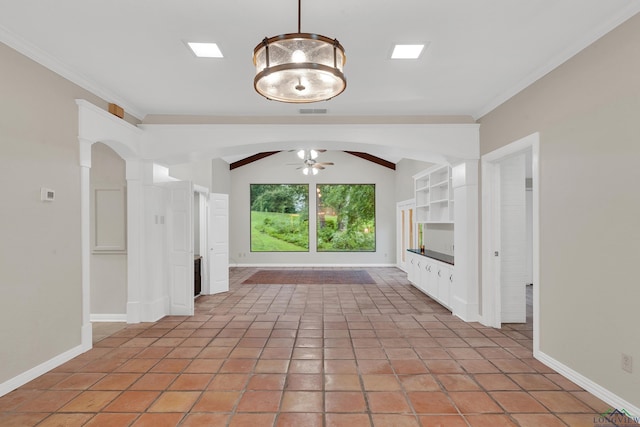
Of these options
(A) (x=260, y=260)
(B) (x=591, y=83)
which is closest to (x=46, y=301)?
(B) (x=591, y=83)

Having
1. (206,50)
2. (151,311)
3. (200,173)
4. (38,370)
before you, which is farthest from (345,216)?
(38,370)

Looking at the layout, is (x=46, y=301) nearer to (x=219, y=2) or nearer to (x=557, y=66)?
(x=219, y=2)

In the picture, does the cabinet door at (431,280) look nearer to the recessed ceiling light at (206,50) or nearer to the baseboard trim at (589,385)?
the baseboard trim at (589,385)

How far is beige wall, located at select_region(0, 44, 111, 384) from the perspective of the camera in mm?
2650

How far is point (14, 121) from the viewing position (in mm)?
2719

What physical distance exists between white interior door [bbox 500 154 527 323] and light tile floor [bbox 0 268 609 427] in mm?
268

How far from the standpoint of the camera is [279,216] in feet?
34.0

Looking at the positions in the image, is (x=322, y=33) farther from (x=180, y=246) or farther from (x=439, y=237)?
(x=439, y=237)

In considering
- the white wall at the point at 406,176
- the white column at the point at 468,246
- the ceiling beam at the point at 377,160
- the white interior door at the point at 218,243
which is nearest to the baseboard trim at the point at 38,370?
the white interior door at the point at 218,243

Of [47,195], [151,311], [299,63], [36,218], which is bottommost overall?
[151,311]

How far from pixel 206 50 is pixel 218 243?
13.5 ft

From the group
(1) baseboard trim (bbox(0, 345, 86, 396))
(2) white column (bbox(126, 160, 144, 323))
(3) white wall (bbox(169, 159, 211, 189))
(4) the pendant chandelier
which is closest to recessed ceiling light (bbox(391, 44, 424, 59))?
(4) the pendant chandelier

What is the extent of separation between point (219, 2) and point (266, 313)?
3.95m

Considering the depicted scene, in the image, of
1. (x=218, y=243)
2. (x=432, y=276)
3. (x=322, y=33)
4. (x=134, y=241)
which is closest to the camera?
(x=322, y=33)
